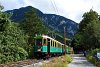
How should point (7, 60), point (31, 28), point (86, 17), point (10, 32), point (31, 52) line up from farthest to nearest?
point (86, 17) < point (31, 28) < point (31, 52) < point (10, 32) < point (7, 60)

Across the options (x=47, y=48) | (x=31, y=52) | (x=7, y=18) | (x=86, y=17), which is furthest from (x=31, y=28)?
(x=7, y=18)

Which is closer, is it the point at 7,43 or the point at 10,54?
the point at 7,43

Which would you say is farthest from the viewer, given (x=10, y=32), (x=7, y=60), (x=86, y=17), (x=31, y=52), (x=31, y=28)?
(x=86, y=17)

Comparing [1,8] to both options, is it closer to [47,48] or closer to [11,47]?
[11,47]

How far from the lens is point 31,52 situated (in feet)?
163

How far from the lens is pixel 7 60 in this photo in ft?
120

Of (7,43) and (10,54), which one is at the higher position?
(7,43)

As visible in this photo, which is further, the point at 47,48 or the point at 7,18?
the point at 47,48

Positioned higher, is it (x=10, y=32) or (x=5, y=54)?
(x=10, y=32)

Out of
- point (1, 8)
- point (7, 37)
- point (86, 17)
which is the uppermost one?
point (86, 17)

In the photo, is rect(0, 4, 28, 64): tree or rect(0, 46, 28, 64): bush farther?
rect(0, 4, 28, 64): tree

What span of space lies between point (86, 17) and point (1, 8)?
6777 cm

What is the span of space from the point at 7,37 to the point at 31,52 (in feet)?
37.6

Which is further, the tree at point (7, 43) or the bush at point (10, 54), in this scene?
the tree at point (7, 43)
